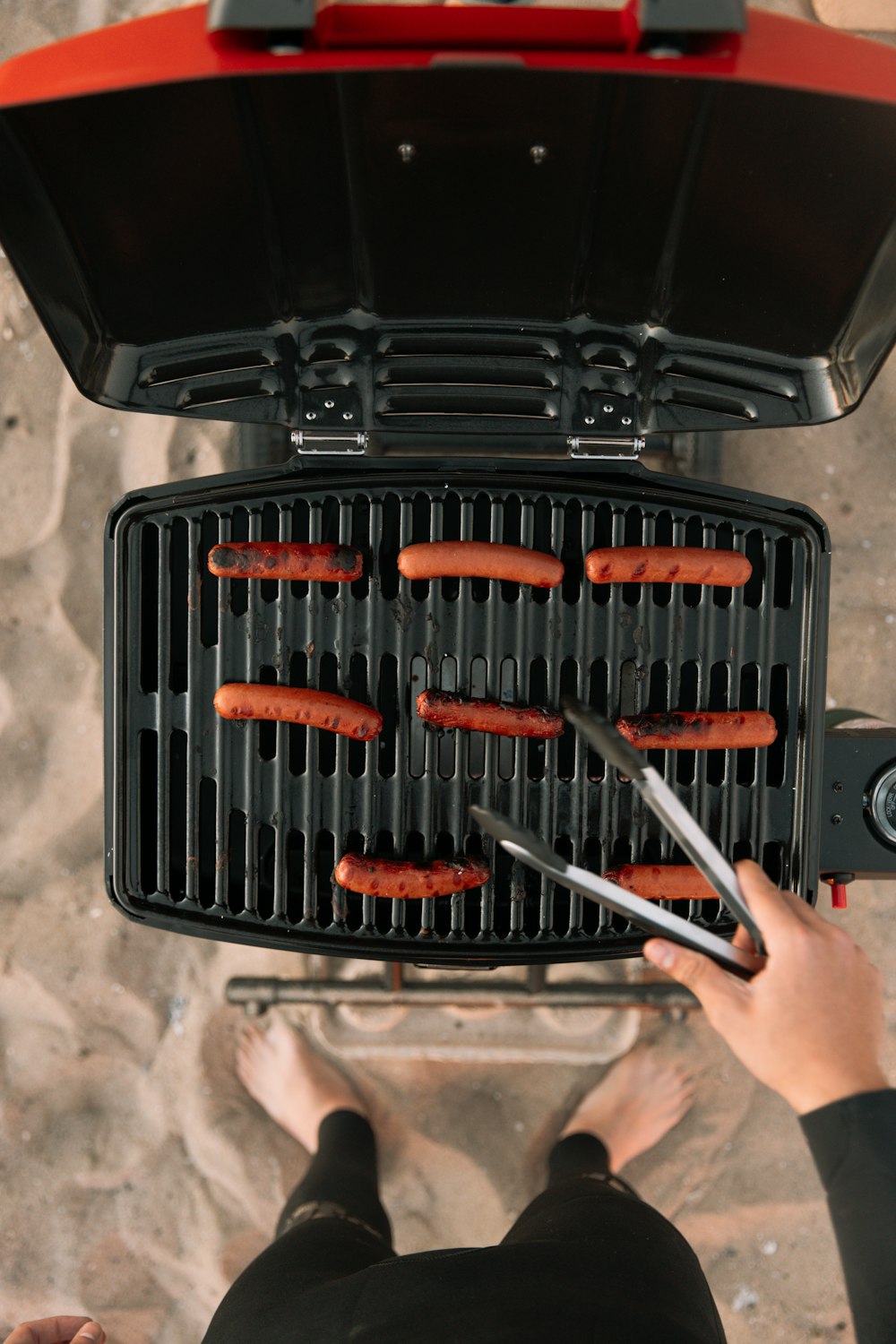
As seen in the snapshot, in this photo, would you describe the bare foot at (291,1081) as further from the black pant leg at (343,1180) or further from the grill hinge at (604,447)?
the grill hinge at (604,447)

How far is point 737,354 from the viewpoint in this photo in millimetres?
1296

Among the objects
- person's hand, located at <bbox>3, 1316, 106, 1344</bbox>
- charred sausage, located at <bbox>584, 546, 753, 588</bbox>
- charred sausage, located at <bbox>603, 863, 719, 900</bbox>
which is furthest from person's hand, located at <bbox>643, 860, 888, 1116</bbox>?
person's hand, located at <bbox>3, 1316, 106, 1344</bbox>

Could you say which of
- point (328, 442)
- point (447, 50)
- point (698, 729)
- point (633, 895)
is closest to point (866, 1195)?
point (633, 895)

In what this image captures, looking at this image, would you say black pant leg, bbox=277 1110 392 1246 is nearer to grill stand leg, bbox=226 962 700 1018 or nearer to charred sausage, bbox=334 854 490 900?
grill stand leg, bbox=226 962 700 1018

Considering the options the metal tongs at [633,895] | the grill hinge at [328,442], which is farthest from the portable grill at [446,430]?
the metal tongs at [633,895]

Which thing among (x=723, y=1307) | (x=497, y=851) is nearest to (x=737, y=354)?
(x=497, y=851)

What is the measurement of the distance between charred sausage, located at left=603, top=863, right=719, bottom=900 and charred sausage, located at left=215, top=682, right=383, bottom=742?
0.43m

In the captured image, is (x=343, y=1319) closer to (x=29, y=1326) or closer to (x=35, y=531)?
(x=29, y=1326)

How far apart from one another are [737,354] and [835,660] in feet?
3.22

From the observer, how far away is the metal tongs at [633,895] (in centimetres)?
118

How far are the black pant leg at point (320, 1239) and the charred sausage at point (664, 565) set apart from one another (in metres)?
1.19

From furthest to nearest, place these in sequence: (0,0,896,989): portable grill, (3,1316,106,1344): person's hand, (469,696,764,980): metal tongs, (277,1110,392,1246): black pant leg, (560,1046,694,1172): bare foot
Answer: (560,1046,694,1172): bare foot
(277,1110,392,1246): black pant leg
(3,1316,106,1344): person's hand
(469,696,764,980): metal tongs
(0,0,896,989): portable grill

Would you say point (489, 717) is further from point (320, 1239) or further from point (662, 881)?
point (320, 1239)

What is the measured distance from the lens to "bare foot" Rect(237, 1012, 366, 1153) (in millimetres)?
2041
